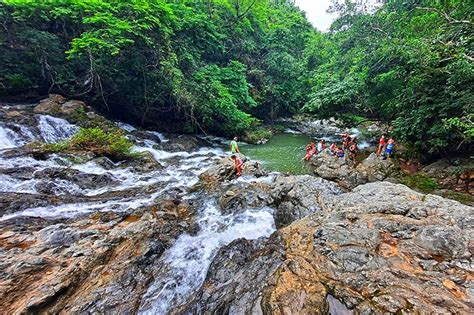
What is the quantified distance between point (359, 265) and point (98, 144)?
1076 cm

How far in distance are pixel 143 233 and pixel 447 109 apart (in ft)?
34.7

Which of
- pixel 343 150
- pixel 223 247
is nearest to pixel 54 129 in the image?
pixel 223 247

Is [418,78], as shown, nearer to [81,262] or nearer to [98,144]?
[81,262]

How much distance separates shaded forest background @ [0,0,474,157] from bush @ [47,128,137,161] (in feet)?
15.8

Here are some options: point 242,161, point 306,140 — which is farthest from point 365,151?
point 242,161

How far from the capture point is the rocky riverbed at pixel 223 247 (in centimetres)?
336

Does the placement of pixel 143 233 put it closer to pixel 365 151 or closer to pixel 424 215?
pixel 424 215

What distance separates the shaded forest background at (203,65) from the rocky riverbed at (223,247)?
349cm

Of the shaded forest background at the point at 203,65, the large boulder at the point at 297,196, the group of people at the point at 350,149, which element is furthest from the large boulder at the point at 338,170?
the shaded forest background at the point at 203,65

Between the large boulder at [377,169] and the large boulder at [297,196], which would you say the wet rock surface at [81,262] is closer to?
the large boulder at [297,196]

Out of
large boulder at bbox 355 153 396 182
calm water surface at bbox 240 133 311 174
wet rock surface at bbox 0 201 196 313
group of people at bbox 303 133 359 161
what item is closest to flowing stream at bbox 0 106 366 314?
calm water surface at bbox 240 133 311 174

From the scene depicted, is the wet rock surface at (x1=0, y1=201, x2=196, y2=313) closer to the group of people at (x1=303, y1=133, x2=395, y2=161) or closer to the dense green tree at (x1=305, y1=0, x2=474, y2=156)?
the dense green tree at (x1=305, y1=0, x2=474, y2=156)

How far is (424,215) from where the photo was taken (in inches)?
192

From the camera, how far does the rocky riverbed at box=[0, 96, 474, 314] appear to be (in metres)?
3.36
